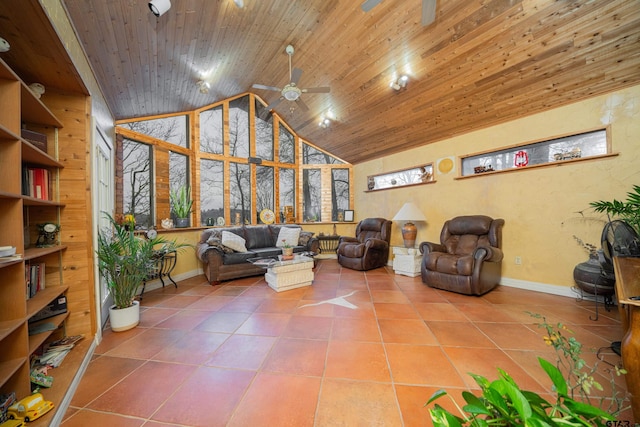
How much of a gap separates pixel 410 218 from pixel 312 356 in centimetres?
307

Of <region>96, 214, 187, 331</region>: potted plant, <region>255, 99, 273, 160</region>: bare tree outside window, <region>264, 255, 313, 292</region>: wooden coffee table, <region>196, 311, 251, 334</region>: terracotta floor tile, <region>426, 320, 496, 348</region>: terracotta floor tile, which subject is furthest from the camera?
<region>255, 99, 273, 160</region>: bare tree outside window

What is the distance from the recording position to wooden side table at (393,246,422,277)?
4063 mm

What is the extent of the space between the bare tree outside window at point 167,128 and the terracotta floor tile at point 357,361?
4.29 m

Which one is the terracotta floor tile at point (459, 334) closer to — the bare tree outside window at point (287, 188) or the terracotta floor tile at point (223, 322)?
the terracotta floor tile at point (223, 322)

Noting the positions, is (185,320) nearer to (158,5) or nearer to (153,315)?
(153,315)

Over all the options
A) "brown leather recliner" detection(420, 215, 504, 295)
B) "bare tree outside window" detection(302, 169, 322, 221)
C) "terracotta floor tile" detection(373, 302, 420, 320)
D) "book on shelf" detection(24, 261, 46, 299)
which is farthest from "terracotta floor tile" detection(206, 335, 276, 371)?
"bare tree outside window" detection(302, 169, 322, 221)

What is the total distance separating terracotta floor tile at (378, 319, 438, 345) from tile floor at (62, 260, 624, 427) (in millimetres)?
10

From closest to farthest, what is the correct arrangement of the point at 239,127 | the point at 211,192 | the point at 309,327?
1. the point at 309,327
2. the point at 211,192
3. the point at 239,127

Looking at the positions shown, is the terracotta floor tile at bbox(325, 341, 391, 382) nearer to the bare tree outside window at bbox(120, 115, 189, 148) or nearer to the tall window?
the tall window

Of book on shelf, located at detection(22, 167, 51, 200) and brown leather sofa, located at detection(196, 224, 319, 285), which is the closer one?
book on shelf, located at detection(22, 167, 51, 200)

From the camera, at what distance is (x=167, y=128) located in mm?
4238

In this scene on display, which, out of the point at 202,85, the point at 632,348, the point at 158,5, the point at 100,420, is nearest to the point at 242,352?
the point at 100,420

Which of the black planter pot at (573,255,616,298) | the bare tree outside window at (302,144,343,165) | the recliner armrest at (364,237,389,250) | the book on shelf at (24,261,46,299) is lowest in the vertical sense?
the black planter pot at (573,255,616,298)

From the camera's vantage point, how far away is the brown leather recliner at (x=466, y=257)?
3.05 metres
